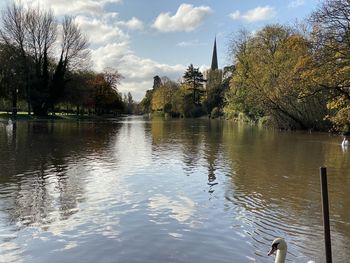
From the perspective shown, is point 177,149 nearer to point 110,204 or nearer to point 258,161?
point 258,161

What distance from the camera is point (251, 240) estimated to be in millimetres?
7828

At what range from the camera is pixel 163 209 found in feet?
32.7

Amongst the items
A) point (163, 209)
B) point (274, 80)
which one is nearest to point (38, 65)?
point (274, 80)

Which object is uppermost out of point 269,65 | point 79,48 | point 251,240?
point 79,48

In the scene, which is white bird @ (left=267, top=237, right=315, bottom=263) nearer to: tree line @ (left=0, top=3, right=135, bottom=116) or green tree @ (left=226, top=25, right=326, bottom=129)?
green tree @ (left=226, top=25, right=326, bottom=129)

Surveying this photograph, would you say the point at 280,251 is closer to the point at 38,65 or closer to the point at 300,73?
the point at 300,73

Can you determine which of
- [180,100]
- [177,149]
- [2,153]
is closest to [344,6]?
[177,149]

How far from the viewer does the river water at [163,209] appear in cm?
716

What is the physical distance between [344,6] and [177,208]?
18.3 metres

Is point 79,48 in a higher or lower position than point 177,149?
higher

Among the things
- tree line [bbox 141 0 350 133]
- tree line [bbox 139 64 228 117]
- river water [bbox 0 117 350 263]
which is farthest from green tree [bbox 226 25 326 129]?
tree line [bbox 139 64 228 117]

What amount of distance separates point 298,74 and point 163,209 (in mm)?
23429

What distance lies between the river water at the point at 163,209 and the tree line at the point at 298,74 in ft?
25.4

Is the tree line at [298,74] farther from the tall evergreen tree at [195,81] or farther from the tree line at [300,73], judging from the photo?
the tall evergreen tree at [195,81]
